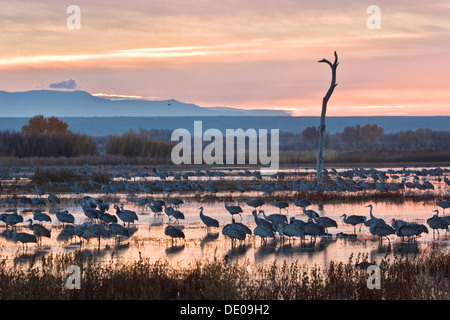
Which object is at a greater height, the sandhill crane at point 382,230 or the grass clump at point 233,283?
the sandhill crane at point 382,230

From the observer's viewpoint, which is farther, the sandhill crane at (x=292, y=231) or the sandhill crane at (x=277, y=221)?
the sandhill crane at (x=277, y=221)

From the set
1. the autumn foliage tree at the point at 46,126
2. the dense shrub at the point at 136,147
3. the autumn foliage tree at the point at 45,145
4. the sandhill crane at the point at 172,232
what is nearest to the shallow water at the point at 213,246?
the sandhill crane at the point at 172,232

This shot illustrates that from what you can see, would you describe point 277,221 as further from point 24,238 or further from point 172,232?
point 24,238

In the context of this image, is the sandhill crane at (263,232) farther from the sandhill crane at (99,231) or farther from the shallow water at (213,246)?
the sandhill crane at (99,231)

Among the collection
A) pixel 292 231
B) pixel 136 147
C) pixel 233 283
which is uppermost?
pixel 136 147

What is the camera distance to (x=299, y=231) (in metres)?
16.8

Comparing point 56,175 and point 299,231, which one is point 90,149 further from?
point 299,231

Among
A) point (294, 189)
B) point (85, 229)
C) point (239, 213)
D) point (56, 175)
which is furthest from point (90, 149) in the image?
point (85, 229)

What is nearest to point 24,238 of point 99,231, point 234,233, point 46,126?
point 99,231

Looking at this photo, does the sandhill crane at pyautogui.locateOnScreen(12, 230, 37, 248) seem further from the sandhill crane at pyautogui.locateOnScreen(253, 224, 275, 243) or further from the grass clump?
A: the sandhill crane at pyautogui.locateOnScreen(253, 224, 275, 243)

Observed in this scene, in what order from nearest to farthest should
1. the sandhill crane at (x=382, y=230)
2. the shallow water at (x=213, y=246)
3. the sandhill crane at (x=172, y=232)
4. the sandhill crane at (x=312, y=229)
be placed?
the shallow water at (x=213, y=246), the sandhill crane at (x=382, y=230), the sandhill crane at (x=172, y=232), the sandhill crane at (x=312, y=229)

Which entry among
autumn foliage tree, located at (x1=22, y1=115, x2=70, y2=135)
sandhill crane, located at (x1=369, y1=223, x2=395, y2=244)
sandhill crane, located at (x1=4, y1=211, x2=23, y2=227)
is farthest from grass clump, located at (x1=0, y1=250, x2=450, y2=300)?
autumn foliage tree, located at (x1=22, y1=115, x2=70, y2=135)

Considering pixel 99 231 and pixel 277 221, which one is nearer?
pixel 99 231
